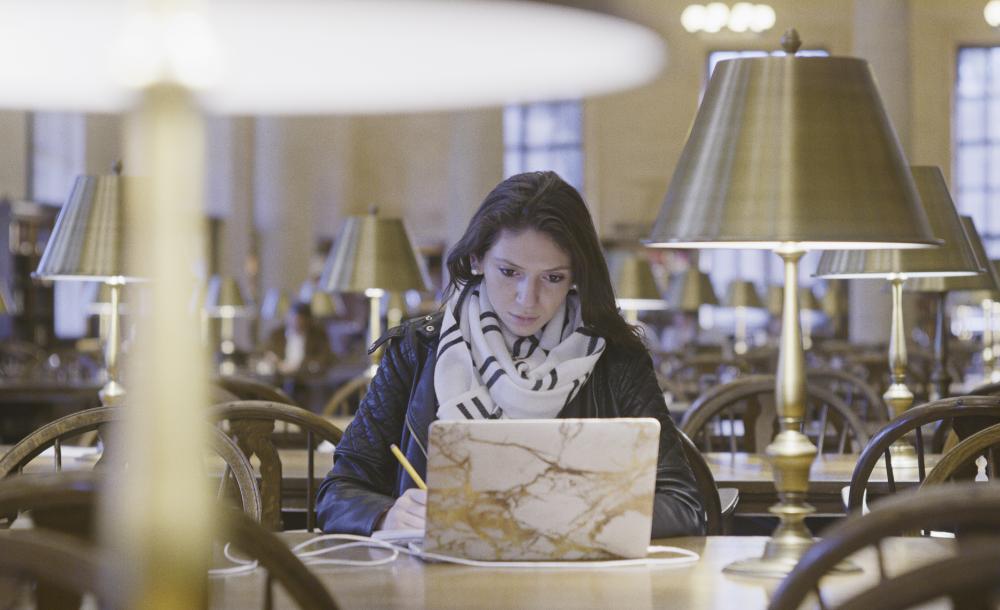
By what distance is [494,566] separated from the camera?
1.77m

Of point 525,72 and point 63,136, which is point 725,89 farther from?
point 63,136

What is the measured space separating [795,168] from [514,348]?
2.95 feet

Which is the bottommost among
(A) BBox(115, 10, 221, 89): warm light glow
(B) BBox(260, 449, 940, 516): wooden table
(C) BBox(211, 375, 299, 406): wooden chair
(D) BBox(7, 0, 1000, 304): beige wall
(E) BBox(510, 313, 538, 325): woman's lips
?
(B) BBox(260, 449, 940, 516): wooden table

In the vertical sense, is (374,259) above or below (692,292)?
above

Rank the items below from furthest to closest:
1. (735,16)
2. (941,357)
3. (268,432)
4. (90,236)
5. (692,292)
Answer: (735,16) → (692,292) → (941,357) → (90,236) → (268,432)

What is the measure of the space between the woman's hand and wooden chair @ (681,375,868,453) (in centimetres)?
141

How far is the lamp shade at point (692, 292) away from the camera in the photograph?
9.87 meters

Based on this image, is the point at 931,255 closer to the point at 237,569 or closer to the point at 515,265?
the point at 515,265

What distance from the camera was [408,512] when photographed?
2.02 meters

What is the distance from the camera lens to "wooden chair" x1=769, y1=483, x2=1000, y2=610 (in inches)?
39.0

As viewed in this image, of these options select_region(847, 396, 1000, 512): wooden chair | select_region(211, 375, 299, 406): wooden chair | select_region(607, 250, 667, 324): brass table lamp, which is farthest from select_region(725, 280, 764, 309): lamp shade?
select_region(847, 396, 1000, 512): wooden chair

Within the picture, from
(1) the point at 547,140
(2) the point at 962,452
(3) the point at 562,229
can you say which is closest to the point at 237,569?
(3) the point at 562,229

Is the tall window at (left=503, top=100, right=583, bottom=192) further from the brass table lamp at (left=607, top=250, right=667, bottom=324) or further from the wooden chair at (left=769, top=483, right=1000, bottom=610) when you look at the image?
the wooden chair at (left=769, top=483, right=1000, bottom=610)

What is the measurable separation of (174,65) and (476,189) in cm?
1407
